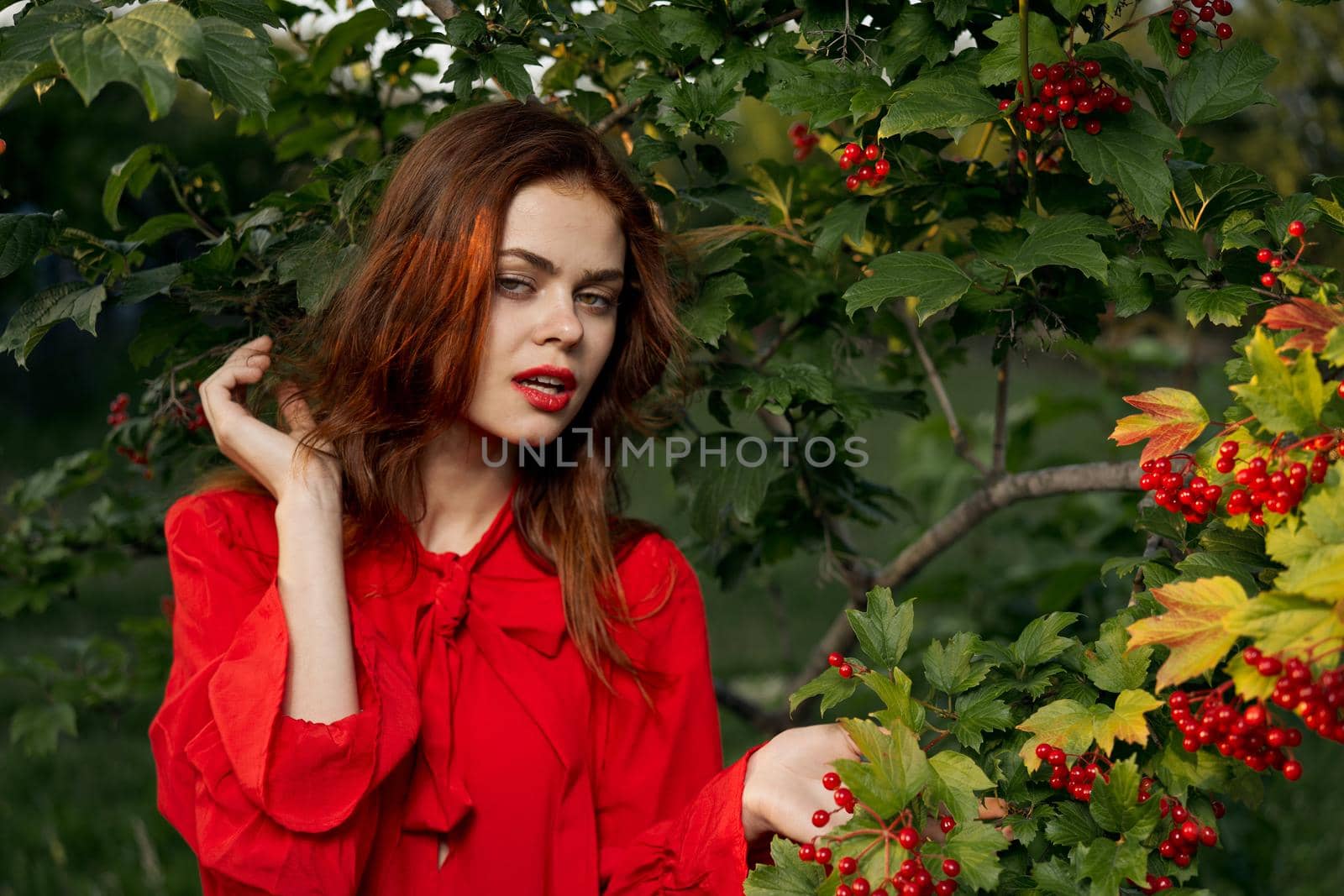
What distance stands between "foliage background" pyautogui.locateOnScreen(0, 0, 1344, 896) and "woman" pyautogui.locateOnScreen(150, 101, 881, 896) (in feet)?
1.26

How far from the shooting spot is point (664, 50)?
181 cm

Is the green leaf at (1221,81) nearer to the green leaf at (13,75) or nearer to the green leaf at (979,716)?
the green leaf at (979,716)

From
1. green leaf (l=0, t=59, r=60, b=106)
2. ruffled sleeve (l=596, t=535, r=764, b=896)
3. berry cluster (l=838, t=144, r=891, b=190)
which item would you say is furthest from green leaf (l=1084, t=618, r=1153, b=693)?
green leaf (l=0, t=59, r=60, b=106)

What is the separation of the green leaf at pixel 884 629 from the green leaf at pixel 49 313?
1.08 meters

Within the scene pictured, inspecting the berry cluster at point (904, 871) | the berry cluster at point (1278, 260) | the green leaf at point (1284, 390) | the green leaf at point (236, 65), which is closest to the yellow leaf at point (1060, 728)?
the berry cluster at point (904, 871)

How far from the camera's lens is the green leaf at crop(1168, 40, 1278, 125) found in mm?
1616

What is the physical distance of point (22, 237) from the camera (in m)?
1.62

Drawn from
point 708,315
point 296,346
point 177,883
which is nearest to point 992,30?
point 708,315

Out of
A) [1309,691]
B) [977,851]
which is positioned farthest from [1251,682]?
[977,851]

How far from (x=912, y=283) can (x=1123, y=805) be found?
0.73 metres

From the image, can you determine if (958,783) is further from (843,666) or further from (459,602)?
(459,602)

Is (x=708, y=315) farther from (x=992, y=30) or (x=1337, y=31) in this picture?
(x=1337, y=31)

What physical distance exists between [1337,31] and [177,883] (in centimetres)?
787

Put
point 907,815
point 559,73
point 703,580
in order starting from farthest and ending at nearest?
point 703,580 → point 559,73 → point 907,815
